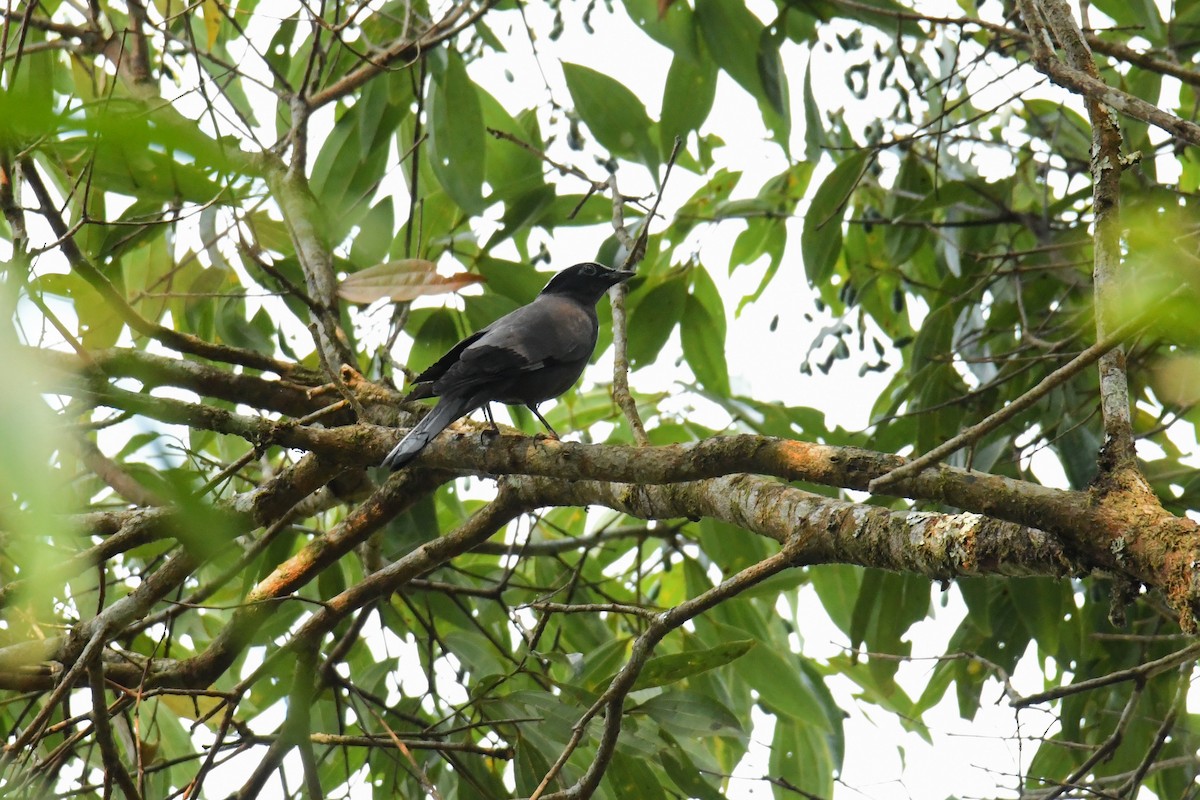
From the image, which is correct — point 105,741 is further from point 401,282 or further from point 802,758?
point 802,758

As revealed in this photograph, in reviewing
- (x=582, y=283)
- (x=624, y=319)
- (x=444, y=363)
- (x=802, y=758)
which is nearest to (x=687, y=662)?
(x=624, y=319)

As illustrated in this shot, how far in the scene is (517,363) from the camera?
379cm

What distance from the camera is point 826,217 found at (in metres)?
4.48

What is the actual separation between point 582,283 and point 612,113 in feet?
2.65

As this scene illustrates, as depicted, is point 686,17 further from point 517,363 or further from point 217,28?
point 217,28

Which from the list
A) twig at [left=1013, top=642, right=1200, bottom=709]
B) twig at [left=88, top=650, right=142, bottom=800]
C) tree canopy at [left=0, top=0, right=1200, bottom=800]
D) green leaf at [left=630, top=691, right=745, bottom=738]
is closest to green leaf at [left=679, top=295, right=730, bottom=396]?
tree canopy at [left=0, top=0, right=1200, bottom=800]

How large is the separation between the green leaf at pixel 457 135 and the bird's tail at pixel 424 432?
3.54 feet

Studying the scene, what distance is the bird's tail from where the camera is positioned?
2.88 metres

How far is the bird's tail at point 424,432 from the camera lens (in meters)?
2.88

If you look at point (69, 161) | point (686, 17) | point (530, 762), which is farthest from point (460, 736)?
point (686, 17)

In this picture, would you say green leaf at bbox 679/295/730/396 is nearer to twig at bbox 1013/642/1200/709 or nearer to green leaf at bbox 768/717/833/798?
green leaf at bbox 768/717/833/798

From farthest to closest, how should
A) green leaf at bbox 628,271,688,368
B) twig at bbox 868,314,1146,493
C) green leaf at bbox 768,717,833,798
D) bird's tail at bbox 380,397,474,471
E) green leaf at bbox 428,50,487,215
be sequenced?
green leaf at bbox 628,271,688,368 < green leaf at bbox 768,717,833,798 < green leaf at bbox 428,50,487,215 < bird's tail at bbox 380,397,474,471 < twig at bbox 868,314,1146,493

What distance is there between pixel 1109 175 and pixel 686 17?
8.62 feet

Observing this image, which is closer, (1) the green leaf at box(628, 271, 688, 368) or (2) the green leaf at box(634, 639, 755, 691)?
(2) the green leaf at box(634, 639, 755, 691)
